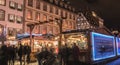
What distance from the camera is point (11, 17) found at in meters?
47.5

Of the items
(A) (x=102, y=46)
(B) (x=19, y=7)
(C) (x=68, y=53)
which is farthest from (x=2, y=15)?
(C) (x=68, y=53)

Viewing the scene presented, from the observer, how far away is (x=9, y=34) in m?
46.9

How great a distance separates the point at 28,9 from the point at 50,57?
126 ft

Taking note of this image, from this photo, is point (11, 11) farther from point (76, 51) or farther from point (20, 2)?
point (76, 51)

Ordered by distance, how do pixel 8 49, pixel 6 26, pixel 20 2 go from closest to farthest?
pixel 8 49 < pixel 6 26 < pixel 20 2

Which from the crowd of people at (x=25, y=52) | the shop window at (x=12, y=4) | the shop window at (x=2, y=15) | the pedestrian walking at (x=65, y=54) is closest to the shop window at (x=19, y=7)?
the shop window at (x=12, y=4)

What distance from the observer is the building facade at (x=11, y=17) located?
45406mm

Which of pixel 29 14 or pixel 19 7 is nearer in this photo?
pixel 19 7

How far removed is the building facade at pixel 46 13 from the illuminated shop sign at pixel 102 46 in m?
23.4

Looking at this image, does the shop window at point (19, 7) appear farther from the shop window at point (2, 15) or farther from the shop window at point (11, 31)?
the shop window at point (11, 31)

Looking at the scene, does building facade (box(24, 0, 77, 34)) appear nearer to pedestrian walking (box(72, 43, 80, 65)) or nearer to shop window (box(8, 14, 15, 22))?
shop window (box(8, 14, 15, 22))

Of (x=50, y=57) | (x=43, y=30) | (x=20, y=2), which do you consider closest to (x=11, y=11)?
(x=20, y=2)

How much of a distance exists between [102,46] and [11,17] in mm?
27835

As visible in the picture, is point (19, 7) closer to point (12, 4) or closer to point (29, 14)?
point (12, 4)
